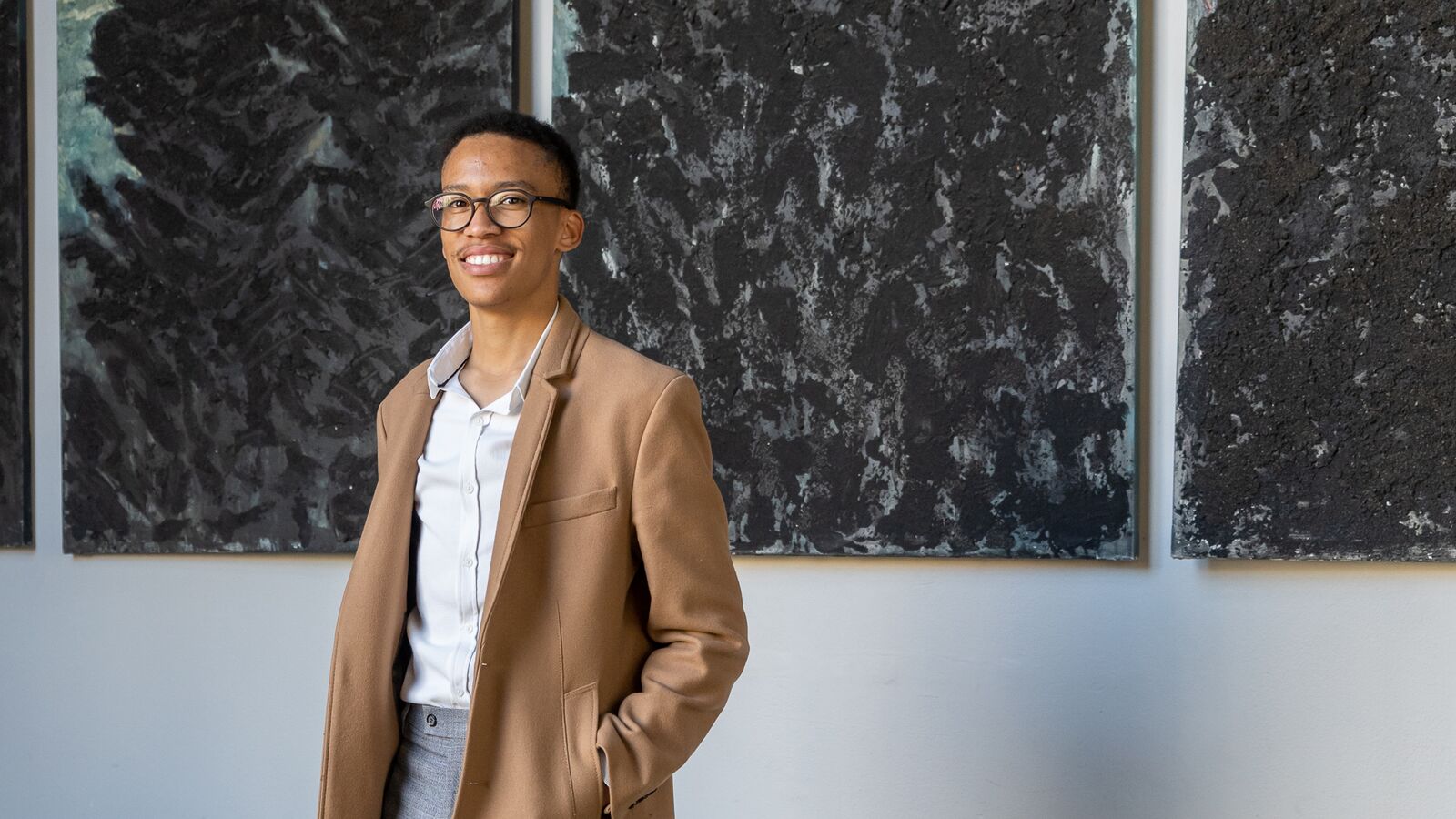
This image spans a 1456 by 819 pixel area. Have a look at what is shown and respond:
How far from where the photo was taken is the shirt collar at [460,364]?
169cm

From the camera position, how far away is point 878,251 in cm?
260

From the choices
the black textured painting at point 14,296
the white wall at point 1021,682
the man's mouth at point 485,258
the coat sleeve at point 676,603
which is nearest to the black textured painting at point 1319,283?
the white wall at point 1021,682

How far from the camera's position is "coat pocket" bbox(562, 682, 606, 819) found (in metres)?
1.56

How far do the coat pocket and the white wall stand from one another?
3.76 feet

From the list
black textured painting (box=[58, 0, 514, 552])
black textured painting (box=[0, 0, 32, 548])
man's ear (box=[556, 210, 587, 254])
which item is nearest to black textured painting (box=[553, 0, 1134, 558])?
black textured painting (box=[58, 0, 514, 552])

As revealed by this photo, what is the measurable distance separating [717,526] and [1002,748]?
3.71 feet

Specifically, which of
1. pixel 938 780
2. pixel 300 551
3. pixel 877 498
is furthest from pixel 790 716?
pixel 300 551

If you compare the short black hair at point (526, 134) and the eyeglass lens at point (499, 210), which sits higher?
the short black hair at point (526, 134)

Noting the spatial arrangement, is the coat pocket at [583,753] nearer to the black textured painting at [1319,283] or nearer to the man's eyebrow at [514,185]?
the man's eyebrow at [514,185]

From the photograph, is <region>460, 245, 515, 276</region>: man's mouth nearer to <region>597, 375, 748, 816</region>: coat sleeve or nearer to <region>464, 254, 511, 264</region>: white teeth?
<region>464, 254, 511, 264</region>: white teeth

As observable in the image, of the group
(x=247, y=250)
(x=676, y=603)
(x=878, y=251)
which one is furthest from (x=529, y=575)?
(x=247, y=250)

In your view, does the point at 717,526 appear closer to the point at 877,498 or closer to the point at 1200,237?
the point at 877,498

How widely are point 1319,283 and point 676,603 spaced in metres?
1.43

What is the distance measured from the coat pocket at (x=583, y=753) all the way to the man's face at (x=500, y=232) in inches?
21.4
